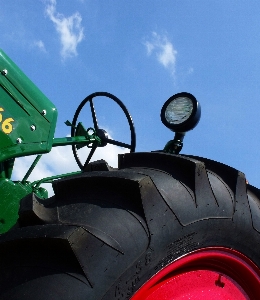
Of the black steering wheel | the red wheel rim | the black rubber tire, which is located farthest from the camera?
the black steering wheel

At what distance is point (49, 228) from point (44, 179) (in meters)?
1.70

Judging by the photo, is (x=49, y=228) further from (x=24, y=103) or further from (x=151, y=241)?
(x=24, y=103)

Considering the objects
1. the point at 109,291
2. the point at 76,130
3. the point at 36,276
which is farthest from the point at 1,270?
the point at 76,130

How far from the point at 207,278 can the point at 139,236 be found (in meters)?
0.38

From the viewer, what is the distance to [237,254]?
1.54 meters

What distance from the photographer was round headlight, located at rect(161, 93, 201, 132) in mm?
2164

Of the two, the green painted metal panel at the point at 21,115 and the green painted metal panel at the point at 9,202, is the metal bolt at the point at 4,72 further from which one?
the green painted metal panel at the point at 9,202

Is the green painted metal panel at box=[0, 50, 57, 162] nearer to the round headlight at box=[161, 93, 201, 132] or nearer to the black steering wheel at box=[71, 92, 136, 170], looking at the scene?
the round headlight at box=[161, 93, 201, 132]

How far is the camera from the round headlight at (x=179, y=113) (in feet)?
7.10

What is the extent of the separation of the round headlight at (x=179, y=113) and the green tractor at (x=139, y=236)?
46 centimetres

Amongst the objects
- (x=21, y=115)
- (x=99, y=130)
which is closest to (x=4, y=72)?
(x=21, y=115)

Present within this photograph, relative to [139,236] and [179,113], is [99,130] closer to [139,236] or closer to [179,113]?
[179,113]

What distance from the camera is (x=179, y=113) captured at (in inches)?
86.2

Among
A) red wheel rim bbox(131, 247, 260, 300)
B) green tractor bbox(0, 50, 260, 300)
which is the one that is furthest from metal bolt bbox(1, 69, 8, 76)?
red wheel rim bbox(131, 247, 260, 300)
